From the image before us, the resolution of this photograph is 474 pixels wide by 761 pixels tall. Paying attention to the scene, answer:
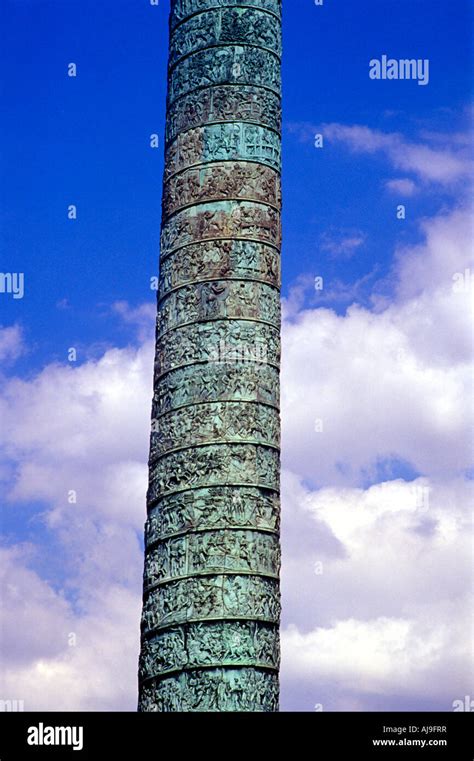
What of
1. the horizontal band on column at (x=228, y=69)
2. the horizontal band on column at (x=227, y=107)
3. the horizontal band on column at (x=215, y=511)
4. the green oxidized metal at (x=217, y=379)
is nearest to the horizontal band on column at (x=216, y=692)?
the green oxidized metal at (x=217, y=379)

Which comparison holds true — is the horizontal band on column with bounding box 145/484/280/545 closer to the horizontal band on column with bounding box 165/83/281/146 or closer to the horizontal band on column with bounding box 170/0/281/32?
the horizontal band on column with bounding box 165/83/281/146

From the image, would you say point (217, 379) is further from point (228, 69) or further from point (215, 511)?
point (228, 69)

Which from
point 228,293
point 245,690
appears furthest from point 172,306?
point 245,690

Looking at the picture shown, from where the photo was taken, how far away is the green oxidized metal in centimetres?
852

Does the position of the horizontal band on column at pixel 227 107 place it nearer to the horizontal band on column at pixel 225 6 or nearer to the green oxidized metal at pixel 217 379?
the green oxidized metal at pixel 217 379

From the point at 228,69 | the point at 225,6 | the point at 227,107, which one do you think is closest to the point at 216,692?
the point at 227,107

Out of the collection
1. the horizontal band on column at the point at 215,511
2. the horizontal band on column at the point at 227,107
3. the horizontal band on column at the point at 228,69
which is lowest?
the horizontal band on column at the point at 215,511

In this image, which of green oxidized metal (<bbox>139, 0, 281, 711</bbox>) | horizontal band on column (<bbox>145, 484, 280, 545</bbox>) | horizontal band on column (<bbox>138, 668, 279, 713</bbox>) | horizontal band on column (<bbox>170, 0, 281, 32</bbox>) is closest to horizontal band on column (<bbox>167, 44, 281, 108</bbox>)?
green oxidized metal (<bbox>139, 0, 281, 711</bbox>)

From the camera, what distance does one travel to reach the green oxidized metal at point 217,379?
27.9 feet

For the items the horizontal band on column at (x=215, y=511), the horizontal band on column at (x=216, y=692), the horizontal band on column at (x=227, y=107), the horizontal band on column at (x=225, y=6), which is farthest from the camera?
the horizontal band on column at (x=225, y=6)

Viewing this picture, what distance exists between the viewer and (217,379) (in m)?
9.04
